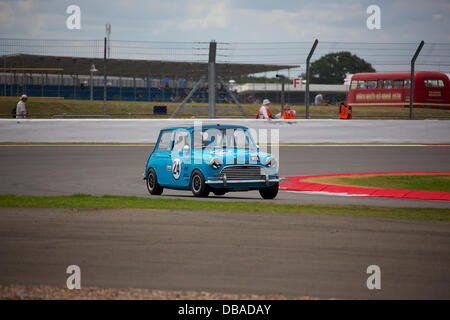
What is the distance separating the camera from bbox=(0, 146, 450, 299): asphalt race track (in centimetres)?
493

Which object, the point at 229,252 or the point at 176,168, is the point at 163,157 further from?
the point at 229,252

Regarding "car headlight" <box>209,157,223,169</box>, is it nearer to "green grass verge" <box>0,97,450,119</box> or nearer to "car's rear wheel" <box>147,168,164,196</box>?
"car's rear wheel" <box>147,168,164,196</box>

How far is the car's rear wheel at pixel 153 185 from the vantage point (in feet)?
40.1

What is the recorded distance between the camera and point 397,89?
3591 cm

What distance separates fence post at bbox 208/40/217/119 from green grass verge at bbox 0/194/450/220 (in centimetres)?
1215

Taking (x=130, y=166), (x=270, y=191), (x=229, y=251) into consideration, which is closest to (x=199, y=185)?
(x=270, y=191)

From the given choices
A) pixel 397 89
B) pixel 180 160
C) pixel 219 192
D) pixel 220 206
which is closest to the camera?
pixel 220 206

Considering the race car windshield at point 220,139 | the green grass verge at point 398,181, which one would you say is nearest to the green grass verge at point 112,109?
the green grass verge at point 398,181

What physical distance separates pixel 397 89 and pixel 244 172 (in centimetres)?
2665

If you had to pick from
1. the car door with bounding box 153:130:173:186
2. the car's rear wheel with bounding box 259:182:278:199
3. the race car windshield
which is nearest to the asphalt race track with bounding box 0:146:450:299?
the car's rear wheel with bounding box 259:182:278:199

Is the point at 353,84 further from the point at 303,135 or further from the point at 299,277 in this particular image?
the point at 299,277
